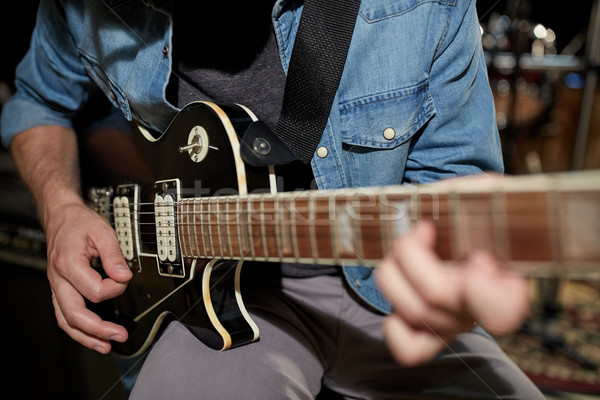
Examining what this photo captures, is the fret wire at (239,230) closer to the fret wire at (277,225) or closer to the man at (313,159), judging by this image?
the fret wire at (277,225)

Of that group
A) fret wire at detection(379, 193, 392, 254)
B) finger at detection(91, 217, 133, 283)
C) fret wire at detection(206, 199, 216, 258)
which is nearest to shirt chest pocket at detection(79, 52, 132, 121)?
finger at detection(91, 217, 133, 283)

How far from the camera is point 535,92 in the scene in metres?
2.05

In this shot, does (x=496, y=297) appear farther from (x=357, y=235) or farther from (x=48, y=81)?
(x=48, y=81)

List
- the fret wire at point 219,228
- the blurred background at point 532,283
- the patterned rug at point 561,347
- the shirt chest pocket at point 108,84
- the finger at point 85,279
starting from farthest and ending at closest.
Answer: the patterned rug at point 561,347
the blurred background at point 532,283
the shirt chest pocket at point 108,84
the finger at point 85,279
the fret wire at point 219,228

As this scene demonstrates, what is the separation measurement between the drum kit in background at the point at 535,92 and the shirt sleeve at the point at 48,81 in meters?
0.87

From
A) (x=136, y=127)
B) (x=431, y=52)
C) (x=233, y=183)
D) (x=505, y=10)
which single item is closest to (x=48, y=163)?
(x=136, y=127)

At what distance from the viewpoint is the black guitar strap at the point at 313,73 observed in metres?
0.60

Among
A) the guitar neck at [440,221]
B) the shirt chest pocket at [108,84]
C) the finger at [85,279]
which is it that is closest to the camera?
the guitar neck at [440,221]

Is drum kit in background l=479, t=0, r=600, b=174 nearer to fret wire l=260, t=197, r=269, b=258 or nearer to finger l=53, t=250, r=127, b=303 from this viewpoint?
fret wire l=260, t=197, r=269, b=258

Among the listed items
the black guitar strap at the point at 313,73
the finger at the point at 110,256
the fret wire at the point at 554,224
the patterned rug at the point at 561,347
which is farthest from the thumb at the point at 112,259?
the patterned rug at the point at 561,347

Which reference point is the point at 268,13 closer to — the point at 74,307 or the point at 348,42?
the point at 348,42

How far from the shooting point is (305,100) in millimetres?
616

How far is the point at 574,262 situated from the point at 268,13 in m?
0.57

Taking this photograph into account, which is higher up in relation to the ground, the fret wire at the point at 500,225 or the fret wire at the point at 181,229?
the fret wire at the point at 500,225
